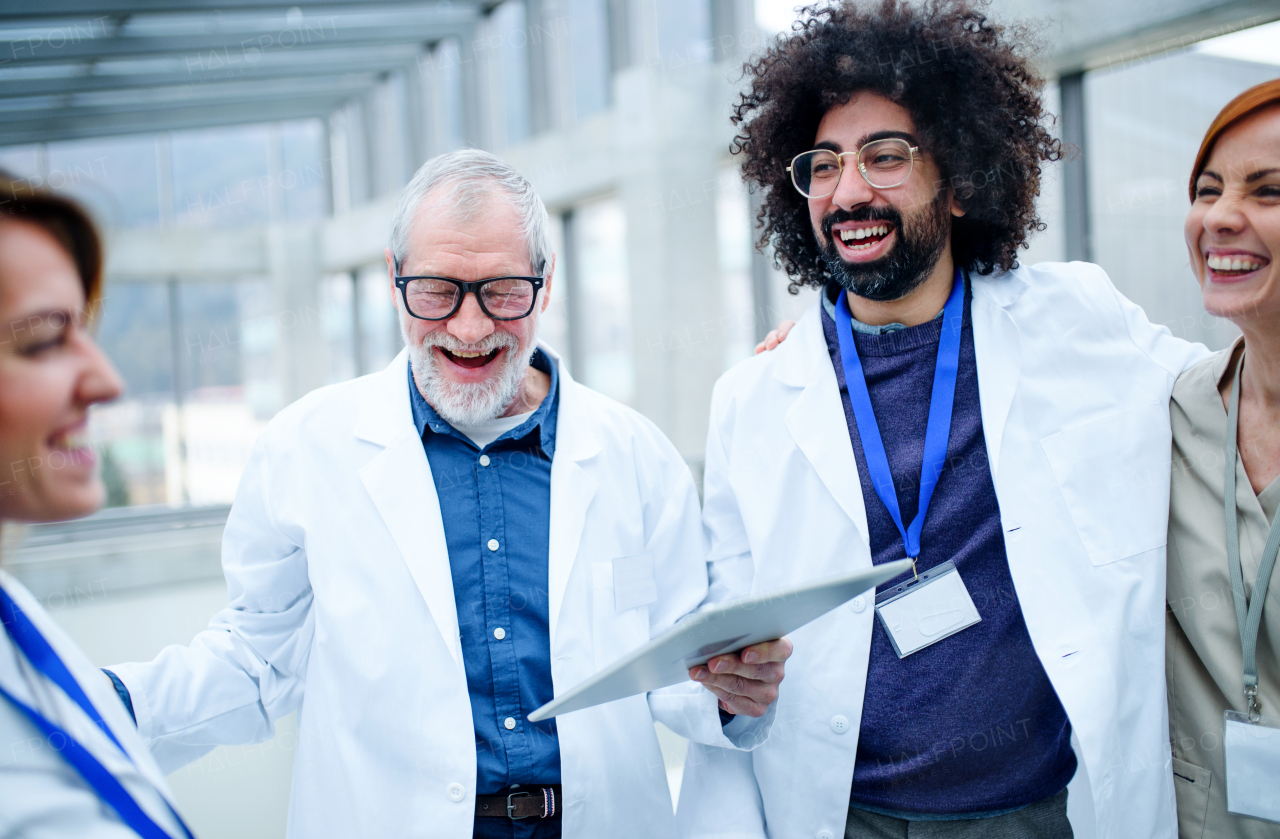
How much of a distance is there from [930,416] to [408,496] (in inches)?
40.1

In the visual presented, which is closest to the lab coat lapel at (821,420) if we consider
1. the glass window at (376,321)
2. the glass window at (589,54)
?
the glass window at (589,54)

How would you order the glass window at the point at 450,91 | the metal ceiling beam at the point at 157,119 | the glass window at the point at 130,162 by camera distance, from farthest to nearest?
1. the glass window at the point at 450,91
2. the glass window at the point at 130,162
3. the metal ceiling beam at the point at 157,119

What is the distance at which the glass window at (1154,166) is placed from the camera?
341 cm

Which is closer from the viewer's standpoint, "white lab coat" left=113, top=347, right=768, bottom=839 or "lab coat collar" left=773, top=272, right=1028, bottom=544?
"white lab coat" left=113, top=347, right=768, bottom=839

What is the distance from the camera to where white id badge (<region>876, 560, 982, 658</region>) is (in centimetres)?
155

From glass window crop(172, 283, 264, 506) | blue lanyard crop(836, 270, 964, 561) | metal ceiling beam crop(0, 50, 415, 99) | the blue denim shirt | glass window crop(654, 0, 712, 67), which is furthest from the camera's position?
glass window crop(172, 283, 264, 506)

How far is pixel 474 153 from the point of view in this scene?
1752 mm

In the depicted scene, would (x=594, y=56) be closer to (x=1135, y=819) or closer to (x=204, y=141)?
(x=204, y=141)

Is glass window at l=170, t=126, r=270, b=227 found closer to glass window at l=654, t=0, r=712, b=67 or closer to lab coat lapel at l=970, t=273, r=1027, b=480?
glass window at l=654, t=0, r=712, b=67

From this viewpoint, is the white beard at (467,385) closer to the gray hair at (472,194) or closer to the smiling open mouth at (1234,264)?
the gray hair at (472,194)

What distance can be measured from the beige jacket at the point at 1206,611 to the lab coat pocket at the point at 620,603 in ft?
3.23

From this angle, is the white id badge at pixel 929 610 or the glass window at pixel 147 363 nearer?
the white id badge at pixel 929 610

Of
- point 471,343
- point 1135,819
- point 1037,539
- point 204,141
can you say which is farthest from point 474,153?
Result: point 204,141

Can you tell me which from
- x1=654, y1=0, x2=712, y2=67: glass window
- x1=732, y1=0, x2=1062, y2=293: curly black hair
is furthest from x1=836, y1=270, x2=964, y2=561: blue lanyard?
x1=654, y1=0, x2=712, y2=67: glass window
